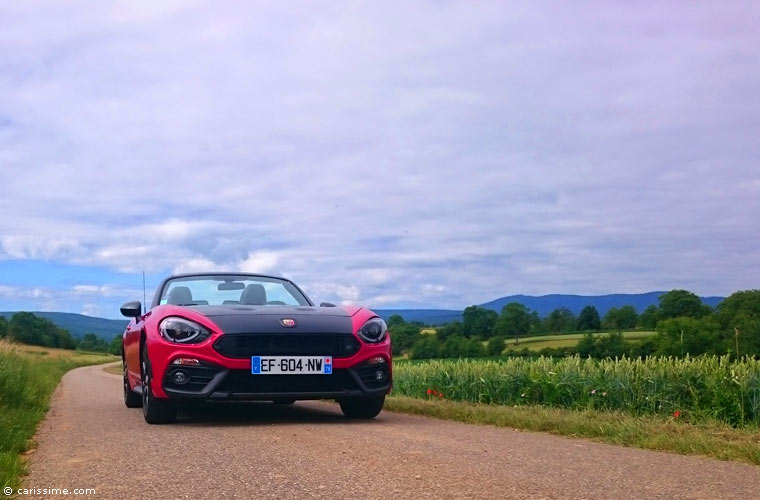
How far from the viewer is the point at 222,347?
6.59 meters

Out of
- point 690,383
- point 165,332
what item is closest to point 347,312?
point 165,332

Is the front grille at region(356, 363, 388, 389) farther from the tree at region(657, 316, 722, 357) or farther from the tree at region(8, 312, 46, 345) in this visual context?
the tree at region(8, 312, 46, 345)

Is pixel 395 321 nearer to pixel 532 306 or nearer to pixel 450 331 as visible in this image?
pixel 450 331

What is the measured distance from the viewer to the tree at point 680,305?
1267 inches

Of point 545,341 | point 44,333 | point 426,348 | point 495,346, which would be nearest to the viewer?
point 426,348

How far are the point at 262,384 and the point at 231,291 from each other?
2.02 m

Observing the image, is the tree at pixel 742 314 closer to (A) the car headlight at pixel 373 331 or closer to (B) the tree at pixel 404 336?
(B) the tree at pixel 404 336

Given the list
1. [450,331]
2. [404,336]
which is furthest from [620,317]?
[404,336]

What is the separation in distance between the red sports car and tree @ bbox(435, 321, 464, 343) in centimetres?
3062

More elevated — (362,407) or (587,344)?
(362,407)

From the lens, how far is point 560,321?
46750 mm

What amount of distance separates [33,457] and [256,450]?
149cm

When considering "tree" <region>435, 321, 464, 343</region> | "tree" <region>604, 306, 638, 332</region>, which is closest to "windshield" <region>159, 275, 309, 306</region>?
"tree" <region>435, 321, 464, 343</region>

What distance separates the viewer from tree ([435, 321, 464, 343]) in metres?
38.8
